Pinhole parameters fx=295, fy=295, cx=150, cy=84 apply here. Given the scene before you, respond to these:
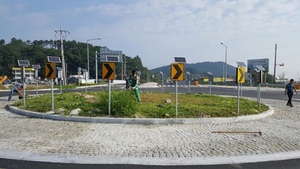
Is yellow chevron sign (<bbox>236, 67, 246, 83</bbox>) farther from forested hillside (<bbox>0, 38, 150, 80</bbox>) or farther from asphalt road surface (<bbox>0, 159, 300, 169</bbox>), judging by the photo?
forested hillside (<bbox>0, 38, 150, 80</bbox>)

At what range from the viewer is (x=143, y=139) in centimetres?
792

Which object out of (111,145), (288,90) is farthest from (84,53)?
(111,145)

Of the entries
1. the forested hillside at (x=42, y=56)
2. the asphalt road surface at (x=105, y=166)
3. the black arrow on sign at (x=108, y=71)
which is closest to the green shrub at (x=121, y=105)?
the black arrow on sign at (x=108, y=71)

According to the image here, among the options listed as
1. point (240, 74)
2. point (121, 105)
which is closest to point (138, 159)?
point (121, 105)

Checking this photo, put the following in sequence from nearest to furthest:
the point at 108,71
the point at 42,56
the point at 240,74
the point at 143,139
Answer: the point at 143,139, the point at 108,71, the point at 240,74, the point at 42,56

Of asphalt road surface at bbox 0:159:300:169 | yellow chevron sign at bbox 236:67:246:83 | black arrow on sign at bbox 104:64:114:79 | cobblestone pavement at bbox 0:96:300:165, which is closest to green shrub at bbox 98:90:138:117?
black arrow on sign at bbox 104:64:114:79

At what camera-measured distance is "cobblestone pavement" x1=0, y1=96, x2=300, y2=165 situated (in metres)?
6.70

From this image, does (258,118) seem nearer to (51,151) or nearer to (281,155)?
(281,155)

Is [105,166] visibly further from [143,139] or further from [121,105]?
[121,105]

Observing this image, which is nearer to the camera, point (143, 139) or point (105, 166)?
point (105, 166)

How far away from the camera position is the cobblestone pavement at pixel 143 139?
264 inches

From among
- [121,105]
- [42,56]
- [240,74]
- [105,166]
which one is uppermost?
[42,56]

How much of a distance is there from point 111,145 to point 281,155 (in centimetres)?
395

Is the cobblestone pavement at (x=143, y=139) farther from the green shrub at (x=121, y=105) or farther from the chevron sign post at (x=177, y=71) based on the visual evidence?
the chevron sign post at (x=177, y=71)
